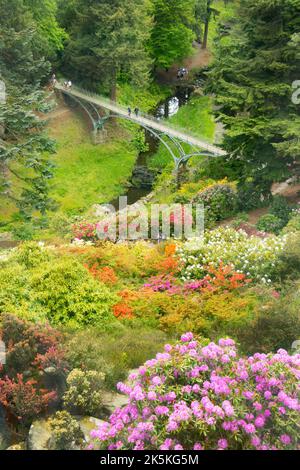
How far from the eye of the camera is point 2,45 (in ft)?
91.6

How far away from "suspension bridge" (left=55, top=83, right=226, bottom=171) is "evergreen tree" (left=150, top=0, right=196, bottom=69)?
9.04 meters

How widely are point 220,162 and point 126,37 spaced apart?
14587 mm

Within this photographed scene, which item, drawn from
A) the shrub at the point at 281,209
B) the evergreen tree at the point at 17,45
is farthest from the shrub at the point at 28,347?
the evergreen tree at the point at 17,45

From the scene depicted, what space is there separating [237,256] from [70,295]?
17.5 ft

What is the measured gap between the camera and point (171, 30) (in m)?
44.8

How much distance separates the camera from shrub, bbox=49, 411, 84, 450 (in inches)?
305

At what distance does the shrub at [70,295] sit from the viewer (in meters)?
11.6

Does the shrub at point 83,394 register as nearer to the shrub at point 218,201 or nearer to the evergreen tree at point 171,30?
the shrub at point 218,201

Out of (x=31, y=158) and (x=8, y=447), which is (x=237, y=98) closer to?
(x=31, y=158)

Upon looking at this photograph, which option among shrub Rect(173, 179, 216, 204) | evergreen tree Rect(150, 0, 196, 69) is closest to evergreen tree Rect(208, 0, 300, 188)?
shrub Rect(173, 179, 216, 204)

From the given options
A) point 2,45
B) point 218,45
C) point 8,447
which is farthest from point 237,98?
point 8,447

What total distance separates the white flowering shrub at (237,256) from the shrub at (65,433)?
6.97 meters

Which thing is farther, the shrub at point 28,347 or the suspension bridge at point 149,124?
the suspension bridge at point 149,124

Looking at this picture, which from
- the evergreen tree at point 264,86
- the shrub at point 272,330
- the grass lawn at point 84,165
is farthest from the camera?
the grass lawn at point 84,165
